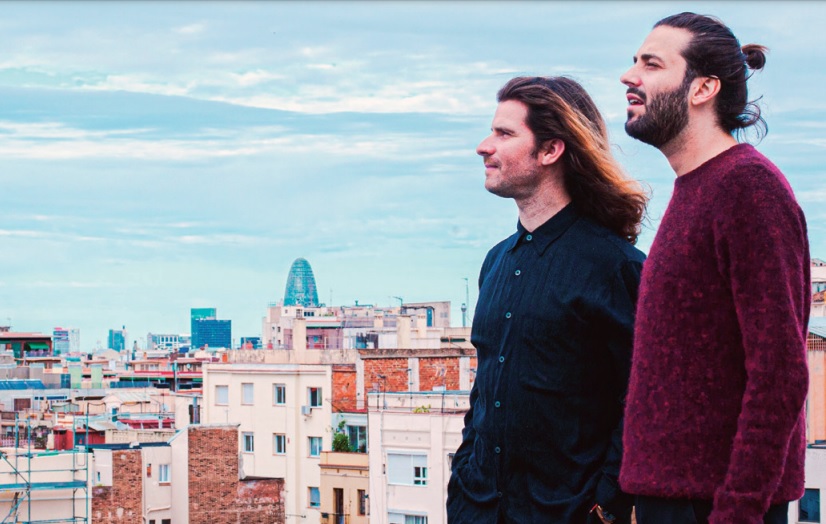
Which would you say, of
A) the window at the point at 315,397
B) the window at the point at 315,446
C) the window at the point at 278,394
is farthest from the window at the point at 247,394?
the window at the point at 315,446

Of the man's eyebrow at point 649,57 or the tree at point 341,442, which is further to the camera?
the tree at point 341,442

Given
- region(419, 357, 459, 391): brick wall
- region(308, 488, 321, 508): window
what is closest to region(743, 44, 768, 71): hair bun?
region(419, 357, 459, 391): brick wall

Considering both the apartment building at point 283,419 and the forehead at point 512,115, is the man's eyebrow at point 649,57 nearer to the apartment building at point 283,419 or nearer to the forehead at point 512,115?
the forehead at point 512,115

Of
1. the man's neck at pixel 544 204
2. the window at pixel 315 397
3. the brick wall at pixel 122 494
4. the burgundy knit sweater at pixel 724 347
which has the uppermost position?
the man's neck at pixel 544 204

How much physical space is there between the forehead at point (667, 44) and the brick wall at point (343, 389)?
40.8 meters

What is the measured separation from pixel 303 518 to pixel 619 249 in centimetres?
4001

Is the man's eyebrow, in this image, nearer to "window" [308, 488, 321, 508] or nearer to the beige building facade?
the beige building facade

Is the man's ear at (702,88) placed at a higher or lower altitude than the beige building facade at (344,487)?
higher

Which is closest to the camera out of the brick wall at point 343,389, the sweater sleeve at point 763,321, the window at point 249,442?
the sweater sleeve at point 763,321

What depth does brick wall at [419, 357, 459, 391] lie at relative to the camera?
1586 inches

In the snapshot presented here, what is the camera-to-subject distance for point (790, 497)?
3.73 meters

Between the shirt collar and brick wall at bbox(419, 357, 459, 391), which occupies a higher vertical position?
the shirt collar

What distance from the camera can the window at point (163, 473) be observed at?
3922 centimetres

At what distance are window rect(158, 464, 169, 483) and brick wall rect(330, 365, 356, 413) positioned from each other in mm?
6798
